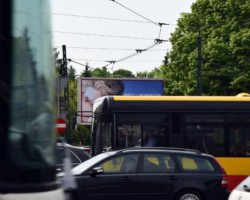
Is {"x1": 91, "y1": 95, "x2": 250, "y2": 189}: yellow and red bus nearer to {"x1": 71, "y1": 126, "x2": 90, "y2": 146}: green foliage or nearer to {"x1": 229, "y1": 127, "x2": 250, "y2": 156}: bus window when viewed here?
{"x1": 229, "y1": 127, "x2": 250, "y2": 156}: bus window

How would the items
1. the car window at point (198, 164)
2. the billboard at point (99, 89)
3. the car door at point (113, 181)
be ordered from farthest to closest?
the billboard at point (99, 89) → the car window at point (198, 164) → the car door at point (113, 181)

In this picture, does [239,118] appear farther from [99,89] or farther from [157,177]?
[99,89]

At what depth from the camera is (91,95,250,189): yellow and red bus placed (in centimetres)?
1998

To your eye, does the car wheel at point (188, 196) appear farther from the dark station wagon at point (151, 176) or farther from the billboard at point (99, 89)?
the billboard at point (99, 89)

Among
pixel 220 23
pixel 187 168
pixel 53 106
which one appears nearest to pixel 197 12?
pixel 220 23

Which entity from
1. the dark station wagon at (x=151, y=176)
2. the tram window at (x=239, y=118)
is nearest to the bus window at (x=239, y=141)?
the tram window at (x=239, y=118)

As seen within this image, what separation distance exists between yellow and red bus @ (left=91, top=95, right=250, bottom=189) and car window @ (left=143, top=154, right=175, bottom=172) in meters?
3.49

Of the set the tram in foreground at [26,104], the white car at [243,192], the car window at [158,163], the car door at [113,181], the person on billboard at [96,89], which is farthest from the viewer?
the person on billboard at [96,89]

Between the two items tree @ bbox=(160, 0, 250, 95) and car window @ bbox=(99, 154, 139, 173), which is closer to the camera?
car window @ bbox=(99, 154, 139, 173)

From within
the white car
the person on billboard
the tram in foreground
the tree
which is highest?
the tree

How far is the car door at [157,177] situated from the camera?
52.5 feet

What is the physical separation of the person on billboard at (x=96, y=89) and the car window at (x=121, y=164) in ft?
117

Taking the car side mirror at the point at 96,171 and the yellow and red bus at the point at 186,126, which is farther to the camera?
the yellow and red bus at the point at 186,126

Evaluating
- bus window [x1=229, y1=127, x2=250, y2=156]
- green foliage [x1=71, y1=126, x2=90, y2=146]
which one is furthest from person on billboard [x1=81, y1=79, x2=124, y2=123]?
bus window [x1=229, y1=127, x2=250, y2=156]
